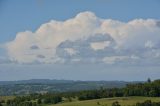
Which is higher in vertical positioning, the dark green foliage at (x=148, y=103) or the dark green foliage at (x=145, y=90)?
the dark green foliage at (x=145, y=90)

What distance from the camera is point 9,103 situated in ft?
520

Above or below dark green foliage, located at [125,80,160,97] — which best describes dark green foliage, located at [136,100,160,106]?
below

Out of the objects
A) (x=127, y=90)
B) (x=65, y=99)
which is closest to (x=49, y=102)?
(x=65, y=99)

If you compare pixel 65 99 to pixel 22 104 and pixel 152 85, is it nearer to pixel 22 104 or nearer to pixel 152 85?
pixel 22 104

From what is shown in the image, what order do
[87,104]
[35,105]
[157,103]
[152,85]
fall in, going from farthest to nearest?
1. [152,85]
2. [35,105]
3. [87,104]
4. [157,103]

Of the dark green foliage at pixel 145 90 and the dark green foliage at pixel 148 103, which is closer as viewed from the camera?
the dark green foliage at pixel 148 103

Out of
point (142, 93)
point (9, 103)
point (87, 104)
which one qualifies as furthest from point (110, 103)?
point (9, 103)

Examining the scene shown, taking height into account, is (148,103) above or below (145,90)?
below

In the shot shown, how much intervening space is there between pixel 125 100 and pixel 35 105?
2929 centimetres

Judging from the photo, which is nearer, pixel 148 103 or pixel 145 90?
pixel 148 103

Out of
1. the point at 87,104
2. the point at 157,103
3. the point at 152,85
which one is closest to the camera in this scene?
the point at 157,103

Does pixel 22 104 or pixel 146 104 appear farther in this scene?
pixel 22 104

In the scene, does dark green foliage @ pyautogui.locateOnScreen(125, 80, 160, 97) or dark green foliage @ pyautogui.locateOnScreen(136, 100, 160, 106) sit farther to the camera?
dark green foliage @ pyautogui.locateOnScreen(125, 80, 160, 97)

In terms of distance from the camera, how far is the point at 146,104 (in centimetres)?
12538
